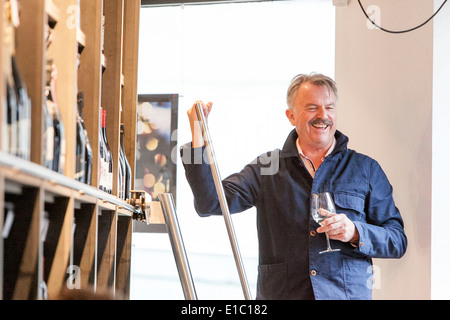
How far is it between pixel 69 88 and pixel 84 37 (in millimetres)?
326

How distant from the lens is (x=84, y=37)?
190 centimetres

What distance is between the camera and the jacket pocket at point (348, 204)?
275 centimetres

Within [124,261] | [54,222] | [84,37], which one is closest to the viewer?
[54,222]

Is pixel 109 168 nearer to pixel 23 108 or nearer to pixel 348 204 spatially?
pixel 23 108

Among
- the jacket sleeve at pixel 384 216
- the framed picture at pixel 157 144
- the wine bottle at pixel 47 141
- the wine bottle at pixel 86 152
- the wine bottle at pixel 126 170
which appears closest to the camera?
the wine bottle at pixel 47 141

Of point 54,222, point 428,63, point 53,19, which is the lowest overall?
point 54,222

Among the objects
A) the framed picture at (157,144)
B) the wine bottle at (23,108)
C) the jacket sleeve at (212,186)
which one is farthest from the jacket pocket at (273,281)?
the framed picture at (157,144)

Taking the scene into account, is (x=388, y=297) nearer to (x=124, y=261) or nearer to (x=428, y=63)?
(x=428, y=63)

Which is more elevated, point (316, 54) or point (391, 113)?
point (316, 54)

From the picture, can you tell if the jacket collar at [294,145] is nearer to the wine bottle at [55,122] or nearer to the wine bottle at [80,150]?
the wine bottle at [80,150]

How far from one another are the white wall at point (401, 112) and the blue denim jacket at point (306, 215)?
1.99 feet

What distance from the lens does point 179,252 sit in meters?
1.75

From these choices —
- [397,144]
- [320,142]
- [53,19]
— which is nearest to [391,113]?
[397,144]

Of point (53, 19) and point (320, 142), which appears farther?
point (320, 142)
